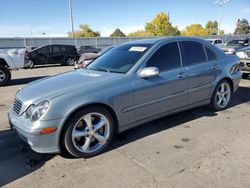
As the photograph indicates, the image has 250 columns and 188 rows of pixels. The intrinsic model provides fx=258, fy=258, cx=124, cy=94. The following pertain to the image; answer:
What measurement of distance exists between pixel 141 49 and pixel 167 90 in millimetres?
809

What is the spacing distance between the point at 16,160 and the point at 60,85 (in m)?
1.19

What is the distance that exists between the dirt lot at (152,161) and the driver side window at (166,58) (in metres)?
1.09

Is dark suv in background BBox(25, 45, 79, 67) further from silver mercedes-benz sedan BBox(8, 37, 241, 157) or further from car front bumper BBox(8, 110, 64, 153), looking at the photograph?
car front bumper BBox(8, 110, 64, 153)

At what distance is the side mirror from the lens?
385 centimetres

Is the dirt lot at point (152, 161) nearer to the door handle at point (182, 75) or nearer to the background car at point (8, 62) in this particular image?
the door handle at point (182, 75)

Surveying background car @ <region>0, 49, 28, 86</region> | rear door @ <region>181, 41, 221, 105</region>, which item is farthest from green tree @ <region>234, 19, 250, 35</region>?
rear door @ <region>181, 41, 221, 105</region>

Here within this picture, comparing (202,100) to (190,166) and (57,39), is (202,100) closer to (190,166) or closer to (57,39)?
(190,166)

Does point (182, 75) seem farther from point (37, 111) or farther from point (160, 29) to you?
point (160, 29)

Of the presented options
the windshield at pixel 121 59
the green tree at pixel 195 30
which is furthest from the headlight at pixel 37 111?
the green tree at pixel 195 30

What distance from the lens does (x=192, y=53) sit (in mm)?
4797

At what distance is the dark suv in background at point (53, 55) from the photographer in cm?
1747

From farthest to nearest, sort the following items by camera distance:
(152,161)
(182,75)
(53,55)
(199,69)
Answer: (53,55), (199,69), (182,75), (152,161)

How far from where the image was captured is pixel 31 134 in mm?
3193

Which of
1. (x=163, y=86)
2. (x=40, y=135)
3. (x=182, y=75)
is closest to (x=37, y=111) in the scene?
(x=40, y=135)
